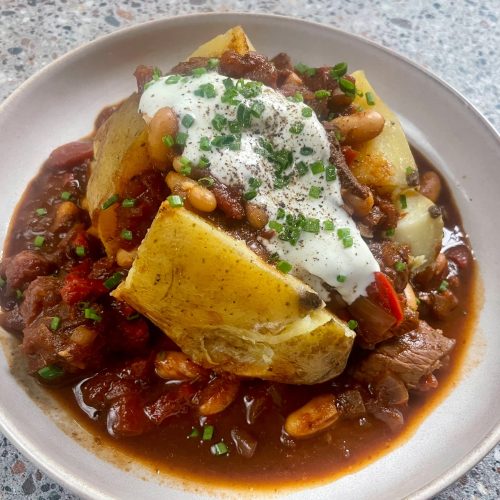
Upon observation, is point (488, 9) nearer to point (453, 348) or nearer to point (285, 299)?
point (453, 348)

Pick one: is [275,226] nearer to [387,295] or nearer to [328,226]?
[328,226]

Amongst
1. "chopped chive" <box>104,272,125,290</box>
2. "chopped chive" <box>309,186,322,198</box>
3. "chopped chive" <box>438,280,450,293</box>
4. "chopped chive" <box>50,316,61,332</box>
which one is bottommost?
"chopped chive" <box>438,280,450,293</box>

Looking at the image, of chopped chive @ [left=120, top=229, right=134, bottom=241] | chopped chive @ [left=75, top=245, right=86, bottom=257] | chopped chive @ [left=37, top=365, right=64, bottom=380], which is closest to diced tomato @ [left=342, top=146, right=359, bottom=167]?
chopped chive @ [left=120, top=229, right=134, bottom=241]

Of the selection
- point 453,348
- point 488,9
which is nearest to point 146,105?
point 453,348

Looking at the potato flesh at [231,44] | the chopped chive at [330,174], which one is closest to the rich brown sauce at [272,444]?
→ the chopped chive at [330,174]

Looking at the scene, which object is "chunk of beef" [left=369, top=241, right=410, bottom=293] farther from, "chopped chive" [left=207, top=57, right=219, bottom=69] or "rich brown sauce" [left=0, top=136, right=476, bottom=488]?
"chopped chive" [left=207, top=57, right=219, bottom=69]

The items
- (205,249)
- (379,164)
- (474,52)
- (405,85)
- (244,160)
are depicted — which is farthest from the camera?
(474,52)
